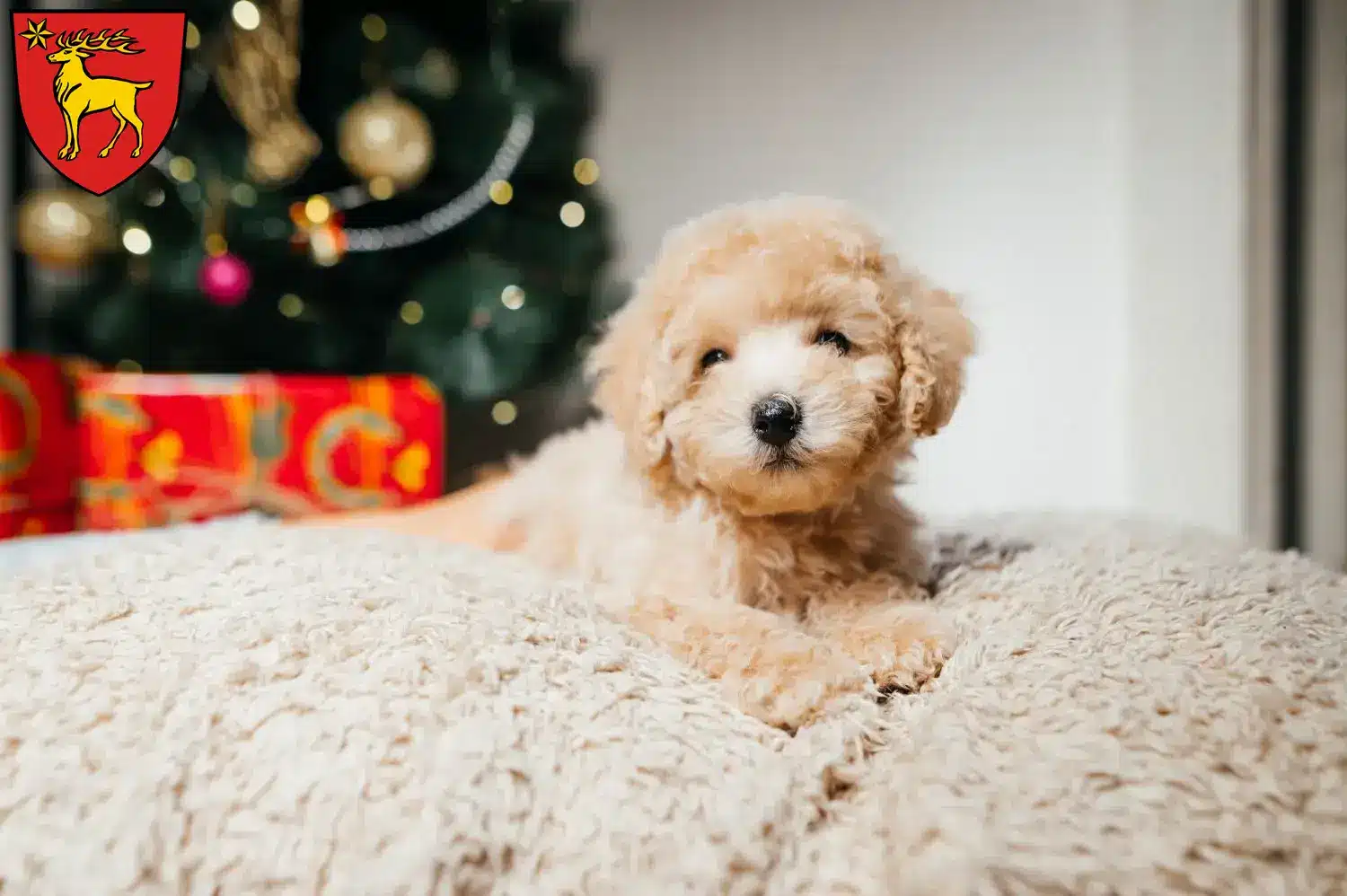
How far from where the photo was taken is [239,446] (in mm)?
2926

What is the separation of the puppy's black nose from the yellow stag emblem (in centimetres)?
109

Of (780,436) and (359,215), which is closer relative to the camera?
(780,436)

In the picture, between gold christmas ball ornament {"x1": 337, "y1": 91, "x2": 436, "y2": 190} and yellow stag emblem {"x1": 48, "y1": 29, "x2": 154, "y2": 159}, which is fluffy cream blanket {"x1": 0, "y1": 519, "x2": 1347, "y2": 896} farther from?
gold christmas ball ornament {"x1": 337, "y1": 91, "x2": 436, "y2": 190}

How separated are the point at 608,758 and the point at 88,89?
129cm

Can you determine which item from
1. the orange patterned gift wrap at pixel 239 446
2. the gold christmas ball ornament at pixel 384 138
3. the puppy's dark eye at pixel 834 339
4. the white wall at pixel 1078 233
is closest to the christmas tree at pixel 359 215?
the gold christmas ball ornament at pixel 384 138

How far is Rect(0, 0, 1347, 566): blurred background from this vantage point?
2.62 metres

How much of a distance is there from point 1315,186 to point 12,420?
4.28m

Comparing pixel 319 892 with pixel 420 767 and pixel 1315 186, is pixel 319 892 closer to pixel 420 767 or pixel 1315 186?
pixel 420 767

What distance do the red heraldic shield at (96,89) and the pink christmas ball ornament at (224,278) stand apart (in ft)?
5.57

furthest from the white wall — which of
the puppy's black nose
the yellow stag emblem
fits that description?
the yellow stag emblem

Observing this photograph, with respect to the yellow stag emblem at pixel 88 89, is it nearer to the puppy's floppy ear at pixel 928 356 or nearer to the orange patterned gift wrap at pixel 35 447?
the puppy's floppy ear at pixel 928 356

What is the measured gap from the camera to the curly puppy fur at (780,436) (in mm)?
1183

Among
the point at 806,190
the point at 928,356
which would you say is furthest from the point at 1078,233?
the point at 928,356

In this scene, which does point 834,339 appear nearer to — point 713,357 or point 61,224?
point 713,357
